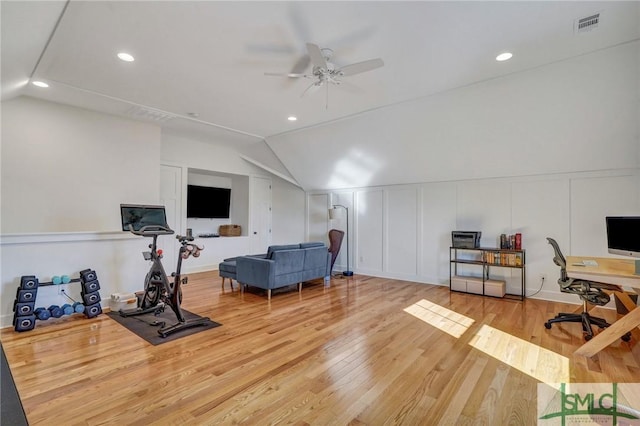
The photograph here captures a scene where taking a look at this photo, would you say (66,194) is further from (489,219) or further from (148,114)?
(489,219)

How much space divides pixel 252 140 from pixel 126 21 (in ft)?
13.4

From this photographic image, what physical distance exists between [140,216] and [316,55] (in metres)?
3.15

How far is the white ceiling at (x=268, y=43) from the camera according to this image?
7.89ft

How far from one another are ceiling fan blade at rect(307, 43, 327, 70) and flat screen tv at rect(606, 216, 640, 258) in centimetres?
344

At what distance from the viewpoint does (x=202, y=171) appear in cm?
721

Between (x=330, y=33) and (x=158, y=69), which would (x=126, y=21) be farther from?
(x=330, y=33)

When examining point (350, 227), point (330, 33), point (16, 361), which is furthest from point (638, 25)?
point (16, 361)

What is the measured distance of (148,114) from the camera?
4906mm

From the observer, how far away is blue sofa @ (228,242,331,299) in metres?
4.81

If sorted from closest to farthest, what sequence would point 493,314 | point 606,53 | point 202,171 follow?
point 606,53, point 493,314, point 202,171

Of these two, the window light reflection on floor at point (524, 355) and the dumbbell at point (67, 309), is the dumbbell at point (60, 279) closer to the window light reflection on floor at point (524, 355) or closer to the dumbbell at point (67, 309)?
the dumbbell at point (67, 309)

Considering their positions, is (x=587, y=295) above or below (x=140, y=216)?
below

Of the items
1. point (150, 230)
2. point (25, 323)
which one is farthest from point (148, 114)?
point (25, 323)

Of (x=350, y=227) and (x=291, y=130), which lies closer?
(x=291, y=130)
